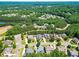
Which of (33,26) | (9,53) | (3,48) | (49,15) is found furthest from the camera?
(49,15)

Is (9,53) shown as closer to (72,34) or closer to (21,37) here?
(21,37)

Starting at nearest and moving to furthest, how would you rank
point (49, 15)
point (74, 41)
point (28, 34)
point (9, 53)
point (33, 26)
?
point (9, 53), point (74, 41), point (28, 34), point (33, 26), point (49, 15)

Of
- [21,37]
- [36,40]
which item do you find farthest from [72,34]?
[21,37]

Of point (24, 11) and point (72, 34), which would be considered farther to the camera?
point (24, 11)

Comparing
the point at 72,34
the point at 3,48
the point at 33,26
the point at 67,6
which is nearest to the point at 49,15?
the point at 67,6

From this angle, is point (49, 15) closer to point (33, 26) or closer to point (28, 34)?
point (33, 26)

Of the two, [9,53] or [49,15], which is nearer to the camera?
[9,53]

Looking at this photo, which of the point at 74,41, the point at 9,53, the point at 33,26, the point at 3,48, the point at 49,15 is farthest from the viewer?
the point at 49,15

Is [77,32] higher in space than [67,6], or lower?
Answer: lower

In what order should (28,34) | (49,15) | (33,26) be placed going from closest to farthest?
(28,34), (33,26), (49,15)
